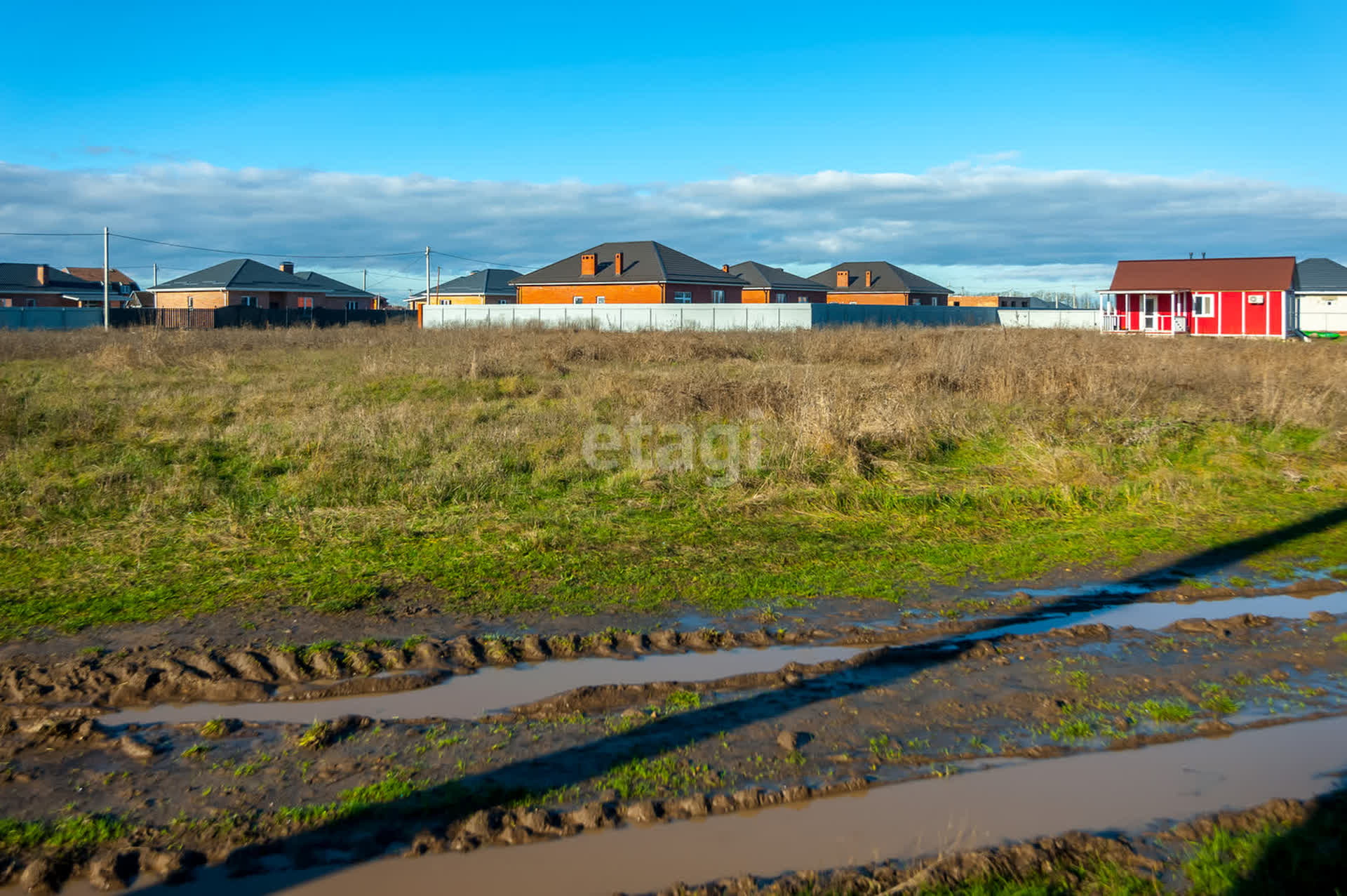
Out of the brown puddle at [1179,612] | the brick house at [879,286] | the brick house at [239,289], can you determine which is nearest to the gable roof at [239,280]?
the brick house at [239,289]

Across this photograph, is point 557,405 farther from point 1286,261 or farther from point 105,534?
point 1286,261

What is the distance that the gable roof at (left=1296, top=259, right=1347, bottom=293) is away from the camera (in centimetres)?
5347

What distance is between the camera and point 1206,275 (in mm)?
45656

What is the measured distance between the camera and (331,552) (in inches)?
312

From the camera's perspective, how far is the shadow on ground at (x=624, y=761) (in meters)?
3.60

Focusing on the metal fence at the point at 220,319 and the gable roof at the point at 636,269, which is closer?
the metal fence at the point at 220,319

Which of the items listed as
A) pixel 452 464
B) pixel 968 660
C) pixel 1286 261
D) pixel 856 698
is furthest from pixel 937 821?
pixel 1286 261

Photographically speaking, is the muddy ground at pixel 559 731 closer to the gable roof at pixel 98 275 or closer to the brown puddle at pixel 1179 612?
the brown puddle at pixel 1179 612

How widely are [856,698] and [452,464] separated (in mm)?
6650

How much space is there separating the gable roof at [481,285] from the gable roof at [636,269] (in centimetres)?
1722

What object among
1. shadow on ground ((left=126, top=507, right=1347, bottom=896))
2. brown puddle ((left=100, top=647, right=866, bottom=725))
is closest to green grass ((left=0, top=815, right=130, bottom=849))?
shadow on ground ((left=126, top=507, right=1347, bottom=896))

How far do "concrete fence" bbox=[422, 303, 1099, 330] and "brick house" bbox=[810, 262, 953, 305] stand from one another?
28.3 metres

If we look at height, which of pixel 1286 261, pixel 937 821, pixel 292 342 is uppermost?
pixel 1286 261

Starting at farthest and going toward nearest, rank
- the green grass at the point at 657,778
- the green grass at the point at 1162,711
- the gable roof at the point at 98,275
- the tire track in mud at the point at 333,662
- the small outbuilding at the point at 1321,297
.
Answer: the gable roof at the point at 98,275
the small outbuilding at the point at 1321,297
the tire track in mud at the point at 333,662
the green grass at the point at 1162,711
the green grass at the point at 657,778
